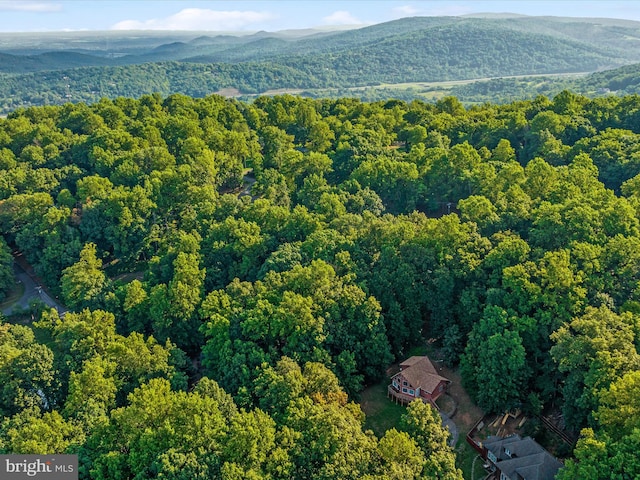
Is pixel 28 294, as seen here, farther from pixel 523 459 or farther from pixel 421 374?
pixel 523 459

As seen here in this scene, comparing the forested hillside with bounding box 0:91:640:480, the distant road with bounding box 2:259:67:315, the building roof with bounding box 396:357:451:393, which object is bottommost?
the distant road with bounding box 2:259:67:315

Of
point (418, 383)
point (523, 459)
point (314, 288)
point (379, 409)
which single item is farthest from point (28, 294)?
point (523, 459)

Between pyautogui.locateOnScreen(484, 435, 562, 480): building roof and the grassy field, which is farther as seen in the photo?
the grassy field

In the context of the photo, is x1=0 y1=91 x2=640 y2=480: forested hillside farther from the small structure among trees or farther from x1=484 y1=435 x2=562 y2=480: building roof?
x1=484 y1=435 x2=562 y2=480: building roof

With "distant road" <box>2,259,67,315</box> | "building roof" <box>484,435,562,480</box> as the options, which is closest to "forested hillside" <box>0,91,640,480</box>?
"distant road" <box>2,259,67,315</box>

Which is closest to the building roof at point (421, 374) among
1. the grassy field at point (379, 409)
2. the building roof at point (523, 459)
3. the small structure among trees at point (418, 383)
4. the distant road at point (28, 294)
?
the small structure among trees at point (418, 383)

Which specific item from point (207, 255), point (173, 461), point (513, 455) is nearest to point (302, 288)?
point (207, 255)

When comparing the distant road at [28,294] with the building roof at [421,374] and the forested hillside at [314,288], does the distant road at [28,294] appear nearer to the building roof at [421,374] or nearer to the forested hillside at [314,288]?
the forested hillside at [314,288]
